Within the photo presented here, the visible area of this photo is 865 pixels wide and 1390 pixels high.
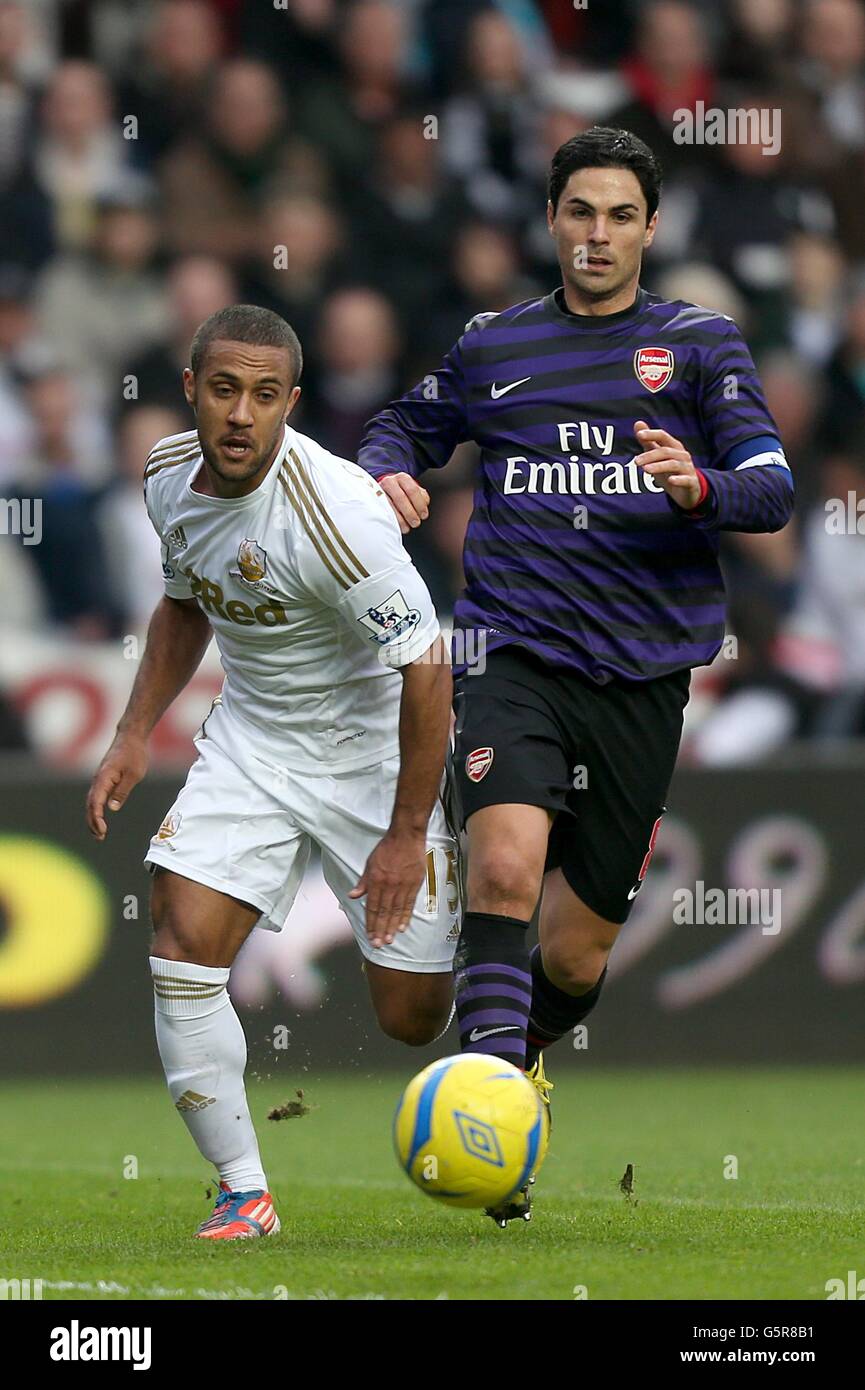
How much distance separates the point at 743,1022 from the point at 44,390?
4404mm

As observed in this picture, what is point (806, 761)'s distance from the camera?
9.81m

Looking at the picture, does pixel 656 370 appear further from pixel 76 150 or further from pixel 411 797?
pixel 76 150

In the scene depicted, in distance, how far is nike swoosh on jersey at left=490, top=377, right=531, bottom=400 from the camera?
552 centimetres

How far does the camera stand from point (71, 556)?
9.93 metres

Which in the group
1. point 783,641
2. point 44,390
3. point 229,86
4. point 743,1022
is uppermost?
point 229,86

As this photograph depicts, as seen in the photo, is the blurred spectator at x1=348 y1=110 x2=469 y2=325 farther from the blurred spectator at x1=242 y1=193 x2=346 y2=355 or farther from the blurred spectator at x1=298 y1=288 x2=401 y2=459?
the blurred spectator at x1=298 y1=288 x2=401 y2=459

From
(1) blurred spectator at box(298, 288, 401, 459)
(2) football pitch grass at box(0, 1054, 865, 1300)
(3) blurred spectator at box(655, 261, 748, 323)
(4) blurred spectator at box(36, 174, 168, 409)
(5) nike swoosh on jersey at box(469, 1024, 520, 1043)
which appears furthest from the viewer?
(3) blurred spectator at box(655, 261, 748, 323)

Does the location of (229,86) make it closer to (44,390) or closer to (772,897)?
(44,390)

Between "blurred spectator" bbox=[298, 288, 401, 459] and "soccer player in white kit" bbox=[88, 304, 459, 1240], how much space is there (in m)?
5.12

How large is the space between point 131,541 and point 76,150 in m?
2.51

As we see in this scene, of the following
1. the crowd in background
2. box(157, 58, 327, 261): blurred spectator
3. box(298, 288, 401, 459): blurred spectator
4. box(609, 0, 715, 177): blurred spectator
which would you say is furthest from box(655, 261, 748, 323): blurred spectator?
box(157, 58, 327, 261): blurred spectator

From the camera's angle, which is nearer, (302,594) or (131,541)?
(302,594)

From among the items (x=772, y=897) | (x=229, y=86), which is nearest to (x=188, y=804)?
(x=772, y=897)
